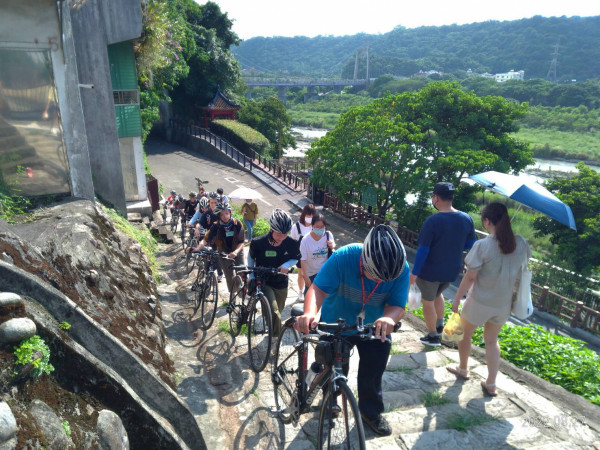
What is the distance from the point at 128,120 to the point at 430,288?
37.3ft

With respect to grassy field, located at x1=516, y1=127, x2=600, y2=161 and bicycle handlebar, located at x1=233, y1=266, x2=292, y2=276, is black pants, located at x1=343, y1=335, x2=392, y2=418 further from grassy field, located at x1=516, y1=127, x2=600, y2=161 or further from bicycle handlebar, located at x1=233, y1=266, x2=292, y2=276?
grassy field, located at x1=516, y1=127, x2=600, y2=161

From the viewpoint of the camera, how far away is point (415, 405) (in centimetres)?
389

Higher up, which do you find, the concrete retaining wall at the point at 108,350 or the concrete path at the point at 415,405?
the concrete retaining wall at the point at 108,350

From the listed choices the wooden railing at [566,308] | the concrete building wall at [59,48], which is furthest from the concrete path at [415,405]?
the wooden railing at [566,308]

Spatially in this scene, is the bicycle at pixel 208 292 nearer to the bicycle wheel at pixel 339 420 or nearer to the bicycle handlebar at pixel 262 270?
the bicycle handlebar at pixel 262 270

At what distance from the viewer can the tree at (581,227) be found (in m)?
17.3

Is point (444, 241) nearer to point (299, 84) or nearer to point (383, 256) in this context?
point (383, 256)

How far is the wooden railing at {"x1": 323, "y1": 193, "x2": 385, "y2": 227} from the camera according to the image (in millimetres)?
21281

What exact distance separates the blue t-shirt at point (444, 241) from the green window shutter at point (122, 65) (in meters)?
10.9

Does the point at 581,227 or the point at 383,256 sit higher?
the point at 383,256

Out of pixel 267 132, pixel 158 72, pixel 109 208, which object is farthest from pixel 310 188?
pixel 109 208

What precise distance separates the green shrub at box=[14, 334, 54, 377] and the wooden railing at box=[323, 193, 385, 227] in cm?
1858

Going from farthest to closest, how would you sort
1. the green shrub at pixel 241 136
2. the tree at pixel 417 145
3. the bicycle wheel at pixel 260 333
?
1. the green shrub at pixel 241 136
2. the tree at pixel 417 145
3. the bicycle wheel at pixel 260 333

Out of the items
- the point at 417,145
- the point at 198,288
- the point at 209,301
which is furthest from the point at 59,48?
the point at 417,145
